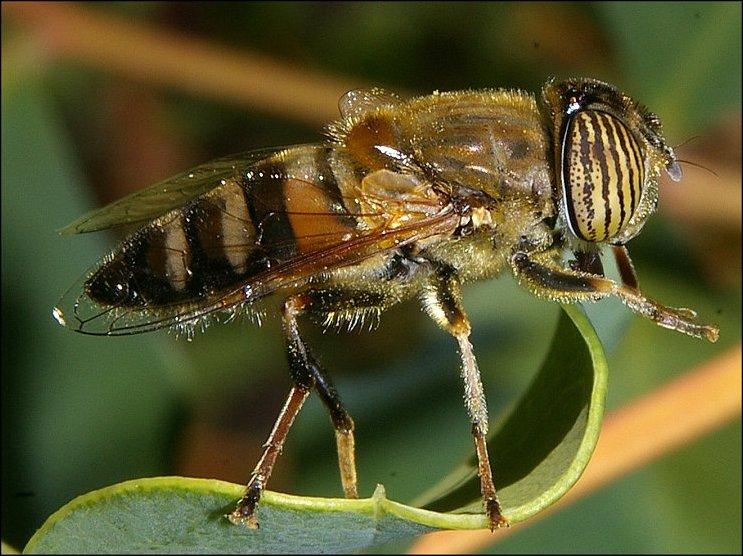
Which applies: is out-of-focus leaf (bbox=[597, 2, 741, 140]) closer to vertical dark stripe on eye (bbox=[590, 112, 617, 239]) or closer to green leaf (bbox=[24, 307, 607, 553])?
vertical dark stripe on eye (bbox=[590, 112, 617, 239])

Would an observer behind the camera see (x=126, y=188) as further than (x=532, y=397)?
Yes

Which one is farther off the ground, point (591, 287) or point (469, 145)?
point (469, 145)

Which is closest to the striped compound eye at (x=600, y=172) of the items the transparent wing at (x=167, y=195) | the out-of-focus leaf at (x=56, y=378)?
the transparent wing at (x=167, y=195)

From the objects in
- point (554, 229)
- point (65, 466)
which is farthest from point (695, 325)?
point (65, 466)

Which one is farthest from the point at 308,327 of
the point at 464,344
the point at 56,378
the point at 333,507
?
the point at 333,507

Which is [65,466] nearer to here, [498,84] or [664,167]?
[664,167]

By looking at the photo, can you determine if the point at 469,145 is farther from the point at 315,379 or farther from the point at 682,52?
the point at 682,52
